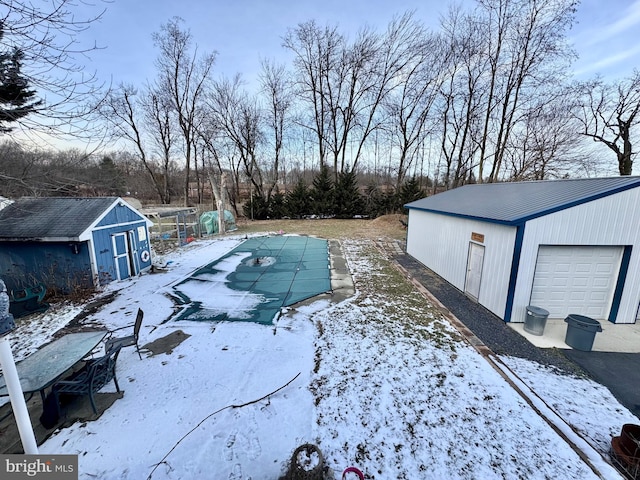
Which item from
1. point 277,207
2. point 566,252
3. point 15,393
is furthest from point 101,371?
point 277,207

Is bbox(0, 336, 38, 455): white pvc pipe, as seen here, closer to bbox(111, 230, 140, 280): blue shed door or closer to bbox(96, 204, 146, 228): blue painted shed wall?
bbox(96, 204, 146, 228): blue painted shed wall

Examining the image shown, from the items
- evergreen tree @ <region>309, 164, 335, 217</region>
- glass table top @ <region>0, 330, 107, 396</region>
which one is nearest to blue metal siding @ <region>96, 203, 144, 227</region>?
glass table top @ <region>0, 330, 107, 396</region>

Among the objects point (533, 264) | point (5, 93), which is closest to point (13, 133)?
point (5, 93)

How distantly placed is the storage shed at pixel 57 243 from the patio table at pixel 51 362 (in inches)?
178

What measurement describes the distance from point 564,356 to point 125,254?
12522 millimetres

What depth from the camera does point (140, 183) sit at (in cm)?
3412

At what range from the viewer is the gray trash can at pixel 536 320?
5.86m

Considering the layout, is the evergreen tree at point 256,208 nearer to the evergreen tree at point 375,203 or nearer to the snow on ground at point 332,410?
the evergreen tree at point 375,203

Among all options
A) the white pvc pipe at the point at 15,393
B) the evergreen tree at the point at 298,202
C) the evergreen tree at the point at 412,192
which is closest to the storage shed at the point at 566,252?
the white pvc pipe at the point at 15,393

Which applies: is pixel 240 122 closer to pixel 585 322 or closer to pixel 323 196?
pixel 323 196

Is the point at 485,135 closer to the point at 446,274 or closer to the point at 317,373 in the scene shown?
the point at 446,274

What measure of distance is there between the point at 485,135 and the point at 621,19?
38.9ft

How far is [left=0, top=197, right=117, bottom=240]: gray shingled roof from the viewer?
7.67 metres

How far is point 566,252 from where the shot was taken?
6.38 metres
